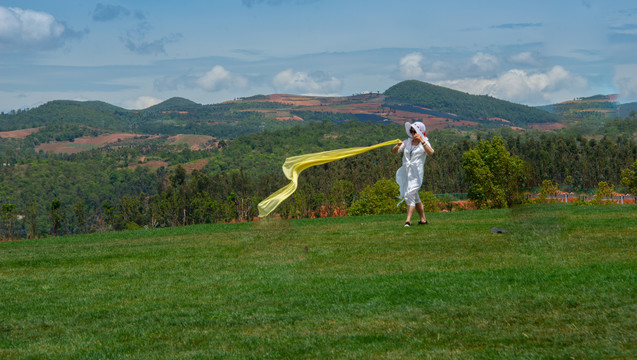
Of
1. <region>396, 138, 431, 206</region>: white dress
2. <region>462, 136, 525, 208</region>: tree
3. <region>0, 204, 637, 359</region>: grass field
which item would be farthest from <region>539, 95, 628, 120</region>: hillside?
<region>462, 136, 525, 208</region>: tree

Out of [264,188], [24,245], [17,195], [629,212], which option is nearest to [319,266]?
[629,212]

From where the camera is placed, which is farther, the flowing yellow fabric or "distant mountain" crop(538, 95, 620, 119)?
"distant mountain" crop(538, 95, 620, 119)

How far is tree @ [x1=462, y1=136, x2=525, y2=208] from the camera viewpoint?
32.5m

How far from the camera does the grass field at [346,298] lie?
6578 mm

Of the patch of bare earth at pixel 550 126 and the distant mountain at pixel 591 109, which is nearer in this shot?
the distant mountain at pixel 591 109

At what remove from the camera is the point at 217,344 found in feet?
22.7

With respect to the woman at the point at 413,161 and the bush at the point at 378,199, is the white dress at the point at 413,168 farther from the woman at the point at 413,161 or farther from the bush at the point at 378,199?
the bush at the point at 378,199

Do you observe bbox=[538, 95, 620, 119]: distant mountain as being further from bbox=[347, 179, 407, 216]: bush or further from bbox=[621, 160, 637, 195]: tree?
bbox=[347, 179, 407, 216]: bush

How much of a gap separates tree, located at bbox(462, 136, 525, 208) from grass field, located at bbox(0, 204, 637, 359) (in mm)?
17112

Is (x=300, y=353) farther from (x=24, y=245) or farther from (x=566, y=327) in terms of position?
(x=24, y=245)

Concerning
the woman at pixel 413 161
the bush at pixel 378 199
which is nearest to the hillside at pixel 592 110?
the woman at pixel 413 161

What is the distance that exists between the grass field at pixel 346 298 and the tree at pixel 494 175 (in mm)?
17112

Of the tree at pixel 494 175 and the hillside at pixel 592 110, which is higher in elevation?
the hillside at pixel 592 110

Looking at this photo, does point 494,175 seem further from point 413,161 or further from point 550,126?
point 550,126
